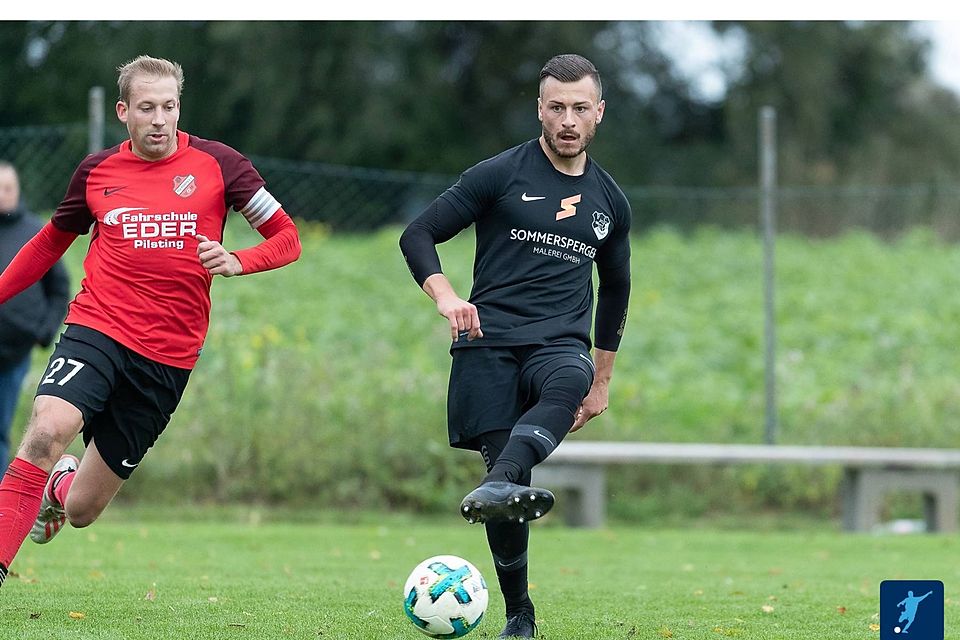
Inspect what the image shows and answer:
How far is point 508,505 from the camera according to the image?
4.38m

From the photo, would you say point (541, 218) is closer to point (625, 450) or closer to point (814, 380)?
point (625, 450)

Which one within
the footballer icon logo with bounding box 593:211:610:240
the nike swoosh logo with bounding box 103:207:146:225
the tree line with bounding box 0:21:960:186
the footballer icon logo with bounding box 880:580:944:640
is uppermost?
the tree line with bounding box 0:21:960:186

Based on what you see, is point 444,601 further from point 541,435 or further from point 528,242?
point 528,242

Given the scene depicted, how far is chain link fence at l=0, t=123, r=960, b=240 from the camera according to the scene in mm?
10844

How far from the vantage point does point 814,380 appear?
1392 cm

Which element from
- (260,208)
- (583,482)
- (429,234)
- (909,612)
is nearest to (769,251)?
(583,482)

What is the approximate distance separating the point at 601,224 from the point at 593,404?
76 centimetres

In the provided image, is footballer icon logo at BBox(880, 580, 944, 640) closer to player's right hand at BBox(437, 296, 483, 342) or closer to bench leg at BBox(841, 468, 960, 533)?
player's right hand at BBox(437, 296, 483, 342)

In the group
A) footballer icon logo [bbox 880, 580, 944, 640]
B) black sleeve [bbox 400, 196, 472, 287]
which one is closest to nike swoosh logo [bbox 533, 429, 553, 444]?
black sleeve [bbox 400, 196, 472, 287]

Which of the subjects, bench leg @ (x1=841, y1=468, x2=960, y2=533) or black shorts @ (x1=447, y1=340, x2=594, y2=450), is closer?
black shorts @ (x1=447, y1=340, x2=594, y2=450)

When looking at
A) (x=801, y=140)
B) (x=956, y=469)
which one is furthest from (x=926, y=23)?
(x=956, y=469)

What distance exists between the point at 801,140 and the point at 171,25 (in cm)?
1391

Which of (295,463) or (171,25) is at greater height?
(171,25)

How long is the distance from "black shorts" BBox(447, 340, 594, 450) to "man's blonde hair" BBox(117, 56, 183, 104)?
155cm
